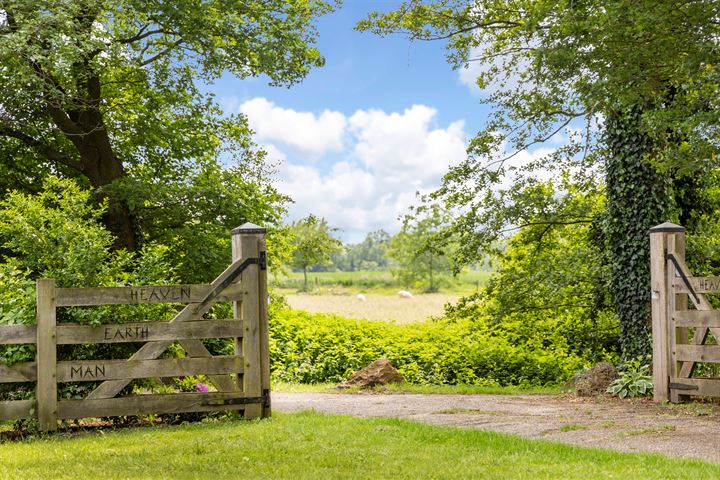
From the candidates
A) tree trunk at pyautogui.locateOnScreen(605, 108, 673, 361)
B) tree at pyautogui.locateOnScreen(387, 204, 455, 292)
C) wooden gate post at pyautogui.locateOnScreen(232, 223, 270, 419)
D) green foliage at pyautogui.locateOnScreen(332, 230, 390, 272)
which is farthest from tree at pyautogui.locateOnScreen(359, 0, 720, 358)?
green foliage at pyautogui.locateOnScreen(332, 230, 390, 272)

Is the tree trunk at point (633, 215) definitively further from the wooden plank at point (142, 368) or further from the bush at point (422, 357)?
the wooden plank at point (142, 368)

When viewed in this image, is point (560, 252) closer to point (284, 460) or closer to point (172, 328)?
point (172, 328)

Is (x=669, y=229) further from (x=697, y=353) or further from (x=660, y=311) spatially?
(x=697, y=353)

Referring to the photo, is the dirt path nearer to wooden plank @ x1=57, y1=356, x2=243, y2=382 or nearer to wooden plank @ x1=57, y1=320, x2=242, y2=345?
wooden plank @ x1=57, y1=356, x2=243, y2=382

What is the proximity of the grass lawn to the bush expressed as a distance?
9.00m

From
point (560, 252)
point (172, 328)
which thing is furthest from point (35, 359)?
point (560, 252)

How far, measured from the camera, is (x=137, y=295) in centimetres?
818

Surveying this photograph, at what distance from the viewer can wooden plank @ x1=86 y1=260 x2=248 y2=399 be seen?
8.09 meters

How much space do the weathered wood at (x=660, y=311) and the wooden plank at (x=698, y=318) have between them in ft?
0.70

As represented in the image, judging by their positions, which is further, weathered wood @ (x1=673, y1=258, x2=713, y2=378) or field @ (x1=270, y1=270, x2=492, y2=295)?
field @ (x1=270, y1=270, x2=492, y2=295)

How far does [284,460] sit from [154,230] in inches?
451

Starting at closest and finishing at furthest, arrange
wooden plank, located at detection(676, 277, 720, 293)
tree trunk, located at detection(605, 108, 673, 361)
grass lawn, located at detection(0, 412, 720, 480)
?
grass lawn, located at detection(0, 412, 720, 480)
wooden plank, located at detection(676, 277, 720, 293)
tree trunk, located at detection(605, 108, 673, 361)

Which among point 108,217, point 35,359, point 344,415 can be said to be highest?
point 108,217

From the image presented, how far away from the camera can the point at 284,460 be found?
6.22 m
